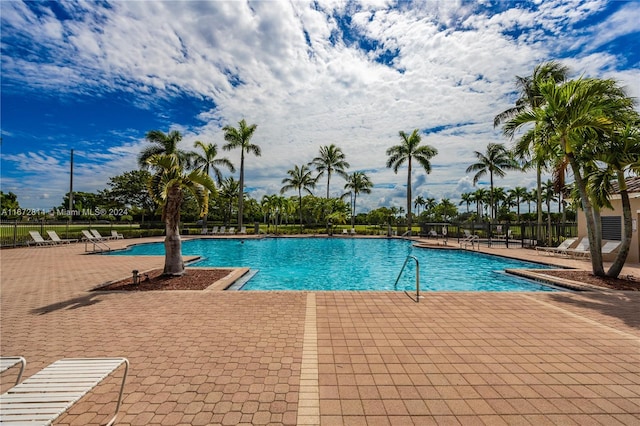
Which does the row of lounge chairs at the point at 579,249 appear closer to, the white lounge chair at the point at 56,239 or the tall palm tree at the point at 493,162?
the tall palm tree at the point at 493,162

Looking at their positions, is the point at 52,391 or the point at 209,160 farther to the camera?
the point at 209,160

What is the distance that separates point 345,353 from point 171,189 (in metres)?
7.32

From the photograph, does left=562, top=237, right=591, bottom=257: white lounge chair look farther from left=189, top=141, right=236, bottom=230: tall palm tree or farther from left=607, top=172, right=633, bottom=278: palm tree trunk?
left=189, top=141, right=236, bottom=230: tall palm tree

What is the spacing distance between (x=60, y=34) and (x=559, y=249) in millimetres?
21724

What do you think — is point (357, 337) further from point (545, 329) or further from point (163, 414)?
point (545, 329)

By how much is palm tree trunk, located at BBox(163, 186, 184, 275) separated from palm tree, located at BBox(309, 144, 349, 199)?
2833cm

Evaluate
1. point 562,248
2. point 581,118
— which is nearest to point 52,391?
point 581,118

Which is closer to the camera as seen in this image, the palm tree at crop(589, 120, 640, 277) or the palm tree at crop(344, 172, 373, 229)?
the palm tree at crop(589, 120, 640, 277)

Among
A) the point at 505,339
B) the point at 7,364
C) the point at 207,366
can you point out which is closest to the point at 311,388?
the point at 207,366

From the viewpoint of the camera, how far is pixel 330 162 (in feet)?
119

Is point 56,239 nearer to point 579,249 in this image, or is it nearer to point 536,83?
point 579,249

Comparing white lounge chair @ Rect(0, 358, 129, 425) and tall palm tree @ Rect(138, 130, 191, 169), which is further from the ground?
tall palm tree @ Rect(138, 130, 191, 169)

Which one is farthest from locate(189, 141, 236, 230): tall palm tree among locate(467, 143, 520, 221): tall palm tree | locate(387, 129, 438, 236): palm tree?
locate(467, 143, 520, 221): tall palm tree

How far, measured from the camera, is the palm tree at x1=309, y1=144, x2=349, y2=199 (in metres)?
35.9
